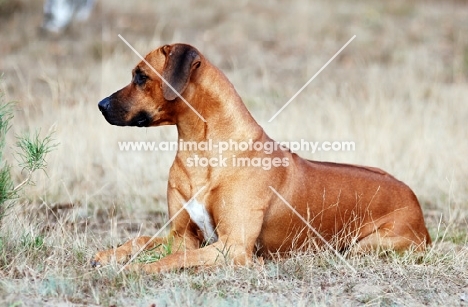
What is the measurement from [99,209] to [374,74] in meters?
6.22

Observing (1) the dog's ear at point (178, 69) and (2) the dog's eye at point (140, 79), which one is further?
(2) the dog's eye at point (140, 79)

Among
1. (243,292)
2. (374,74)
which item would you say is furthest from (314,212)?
(374,74)

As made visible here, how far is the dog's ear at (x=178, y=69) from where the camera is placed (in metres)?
4.83

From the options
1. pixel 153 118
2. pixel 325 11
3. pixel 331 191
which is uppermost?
pixel 325 11

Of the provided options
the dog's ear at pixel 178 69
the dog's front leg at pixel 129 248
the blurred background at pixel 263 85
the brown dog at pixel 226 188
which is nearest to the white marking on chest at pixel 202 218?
the brown dog at pixel 226 188

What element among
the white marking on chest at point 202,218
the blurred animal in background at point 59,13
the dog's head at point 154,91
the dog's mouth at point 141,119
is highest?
the blurred animal in background at point 59,13

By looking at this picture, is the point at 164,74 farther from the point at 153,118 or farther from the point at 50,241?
the point at 50,241

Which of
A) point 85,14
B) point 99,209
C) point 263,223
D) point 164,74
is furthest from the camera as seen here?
point 85,14

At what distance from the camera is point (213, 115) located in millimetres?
5047

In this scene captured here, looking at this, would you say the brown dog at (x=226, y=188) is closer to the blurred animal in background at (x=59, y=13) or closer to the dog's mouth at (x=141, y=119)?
the dog's mouth at (x=141, y=119)

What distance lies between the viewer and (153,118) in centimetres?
497

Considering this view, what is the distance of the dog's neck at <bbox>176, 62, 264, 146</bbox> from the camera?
197 inches

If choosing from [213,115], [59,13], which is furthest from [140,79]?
[59,13]

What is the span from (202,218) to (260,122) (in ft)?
13.1
